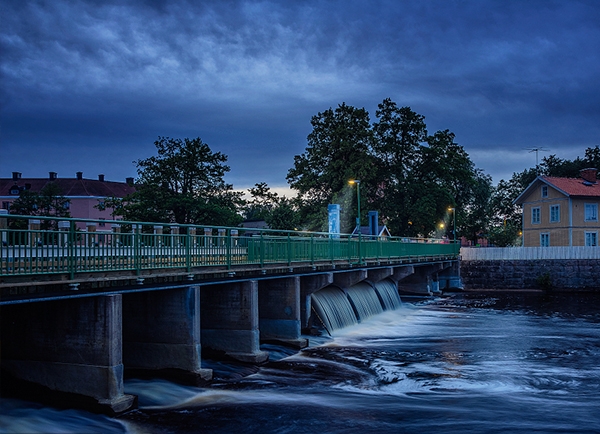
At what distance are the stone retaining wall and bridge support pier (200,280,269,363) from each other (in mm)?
40590

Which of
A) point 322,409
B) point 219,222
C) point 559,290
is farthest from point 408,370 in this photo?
point 559,290

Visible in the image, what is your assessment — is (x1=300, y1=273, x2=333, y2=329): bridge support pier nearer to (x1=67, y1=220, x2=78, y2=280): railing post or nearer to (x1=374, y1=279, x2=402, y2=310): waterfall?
(x1=374, y1=279, x2=402, y2=310): waterfall

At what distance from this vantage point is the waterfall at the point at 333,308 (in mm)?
29958

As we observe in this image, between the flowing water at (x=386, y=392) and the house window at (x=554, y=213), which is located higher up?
the house window at (x=554, y=213)

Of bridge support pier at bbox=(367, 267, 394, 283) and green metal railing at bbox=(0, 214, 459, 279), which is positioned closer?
green metal railing at bbox=(0, 214, 459, 279)

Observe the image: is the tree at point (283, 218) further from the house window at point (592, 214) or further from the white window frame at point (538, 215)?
the house window at point (592, 214)

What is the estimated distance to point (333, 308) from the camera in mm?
31703

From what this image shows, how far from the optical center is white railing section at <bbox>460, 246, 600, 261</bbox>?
2235 inches

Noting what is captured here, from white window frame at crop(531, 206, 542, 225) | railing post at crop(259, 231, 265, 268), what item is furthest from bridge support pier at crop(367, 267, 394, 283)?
white window frame at crop(531, 206, 542, 225)

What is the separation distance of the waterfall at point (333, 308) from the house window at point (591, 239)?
38326 mm

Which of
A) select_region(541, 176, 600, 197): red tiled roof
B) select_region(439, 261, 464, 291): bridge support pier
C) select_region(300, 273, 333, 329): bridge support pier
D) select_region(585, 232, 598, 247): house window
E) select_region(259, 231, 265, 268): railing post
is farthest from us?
select_region(585, 232, 598, 247): house window

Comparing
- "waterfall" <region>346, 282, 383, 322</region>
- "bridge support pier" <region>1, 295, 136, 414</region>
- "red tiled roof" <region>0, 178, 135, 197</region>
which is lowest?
"waterfall" <region>346, 282, 383, 322</region>

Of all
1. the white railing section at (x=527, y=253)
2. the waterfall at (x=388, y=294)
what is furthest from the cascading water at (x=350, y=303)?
the white railing section at (x=527, y=253)

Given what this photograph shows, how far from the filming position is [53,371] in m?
15.5
